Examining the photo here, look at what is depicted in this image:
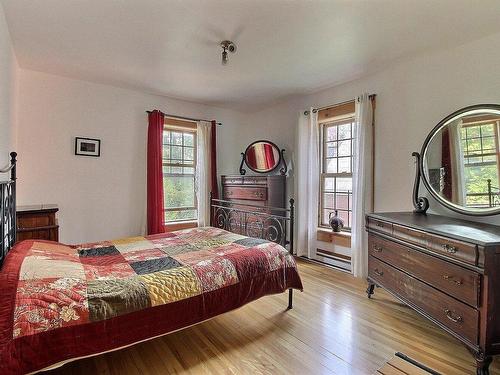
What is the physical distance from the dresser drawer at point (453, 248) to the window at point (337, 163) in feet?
5.39

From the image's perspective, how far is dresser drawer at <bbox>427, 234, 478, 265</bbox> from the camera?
1.58 m

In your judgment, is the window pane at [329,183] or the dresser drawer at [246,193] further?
the dresser drawer at [246,193]

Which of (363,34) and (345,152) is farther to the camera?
(345,152)

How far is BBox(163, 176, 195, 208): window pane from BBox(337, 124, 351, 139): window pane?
2.48m

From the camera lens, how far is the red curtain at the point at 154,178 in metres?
3.80

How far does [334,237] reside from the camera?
11.8ft

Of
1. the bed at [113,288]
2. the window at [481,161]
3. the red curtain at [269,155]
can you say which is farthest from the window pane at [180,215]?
the window at [481,161]

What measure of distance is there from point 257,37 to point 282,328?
2.50m

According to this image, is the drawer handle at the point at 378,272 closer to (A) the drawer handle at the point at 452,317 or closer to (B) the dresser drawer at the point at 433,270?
(B) the dresser drawer at the point at 433,270

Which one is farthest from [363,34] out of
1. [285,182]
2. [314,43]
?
[285,182]

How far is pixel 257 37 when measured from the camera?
2.30 metres

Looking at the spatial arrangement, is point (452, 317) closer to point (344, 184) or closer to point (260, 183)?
point (344, 184)

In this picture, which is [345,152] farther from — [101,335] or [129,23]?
[101,335]

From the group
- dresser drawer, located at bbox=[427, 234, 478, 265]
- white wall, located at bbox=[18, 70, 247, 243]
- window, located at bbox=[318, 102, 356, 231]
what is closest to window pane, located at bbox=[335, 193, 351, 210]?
window, located at bbox=[318, 102, 356, 231]
